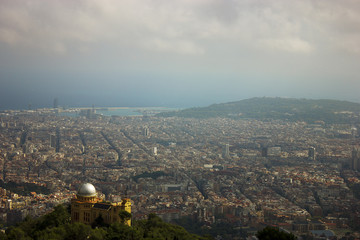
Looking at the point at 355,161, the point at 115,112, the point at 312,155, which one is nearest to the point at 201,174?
the point at 355,161

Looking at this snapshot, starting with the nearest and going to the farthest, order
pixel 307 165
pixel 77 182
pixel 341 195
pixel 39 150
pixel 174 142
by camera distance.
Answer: pixel 341 195, pixel 77 182, pixel 307 165, pixel 39 150, pixel 174 142

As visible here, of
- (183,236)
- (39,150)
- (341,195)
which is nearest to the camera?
(183,236)

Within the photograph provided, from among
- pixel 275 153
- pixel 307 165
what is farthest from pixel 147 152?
pixel 307 165

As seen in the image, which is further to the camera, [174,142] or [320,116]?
[320,116]

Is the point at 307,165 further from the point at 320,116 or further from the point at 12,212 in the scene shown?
the point at 320,116

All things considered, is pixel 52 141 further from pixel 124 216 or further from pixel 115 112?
Result: pixel 115 112
